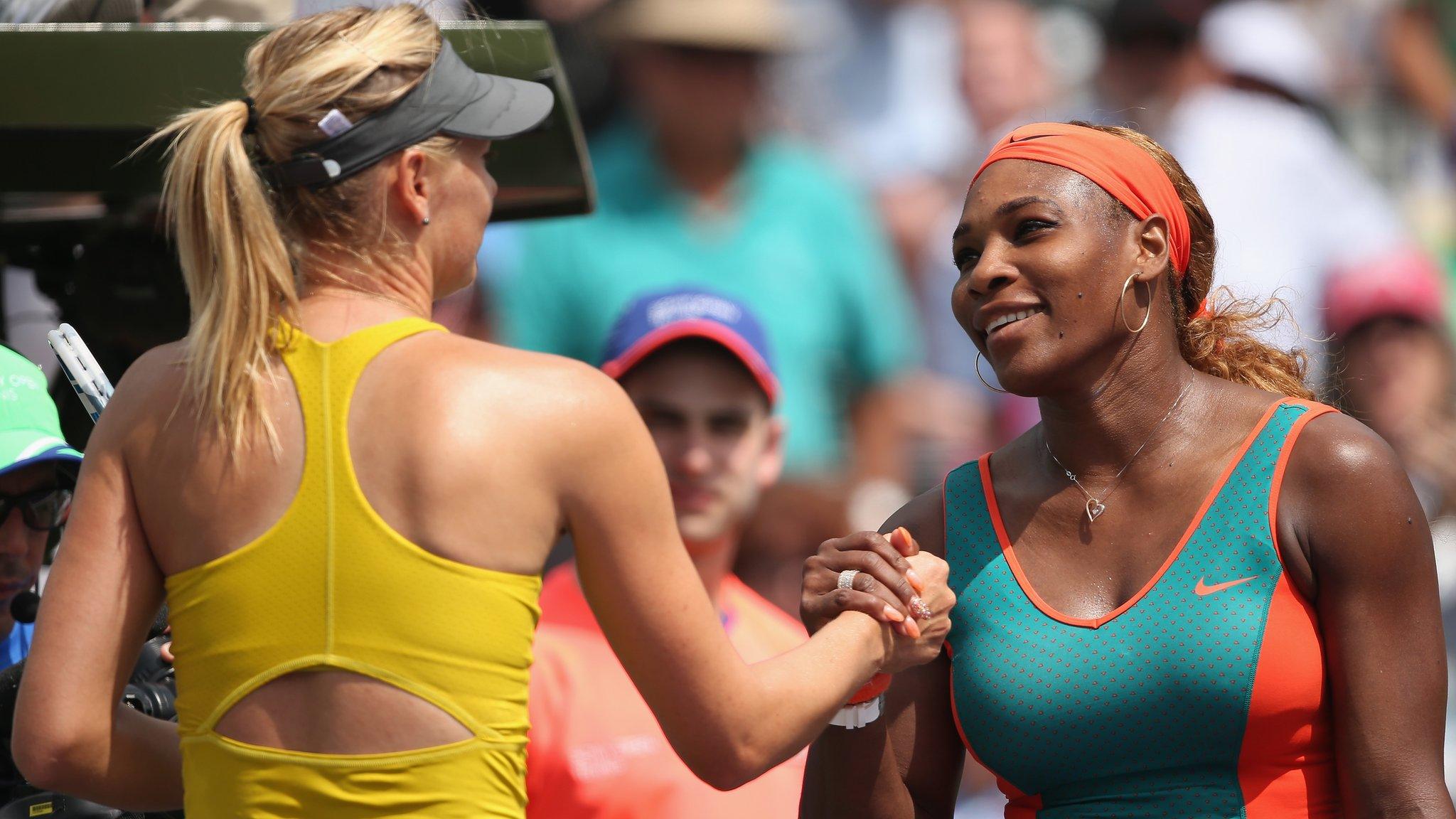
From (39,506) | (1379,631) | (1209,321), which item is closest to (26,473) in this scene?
(39,506)

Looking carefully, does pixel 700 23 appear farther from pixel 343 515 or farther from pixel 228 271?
pixel 343 515

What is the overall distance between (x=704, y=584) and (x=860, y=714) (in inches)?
25.6

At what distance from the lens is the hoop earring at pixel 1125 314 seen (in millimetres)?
2469

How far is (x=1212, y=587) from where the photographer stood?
230 centimetres

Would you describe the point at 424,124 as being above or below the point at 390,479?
above

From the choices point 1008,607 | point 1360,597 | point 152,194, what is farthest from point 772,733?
point 152,194

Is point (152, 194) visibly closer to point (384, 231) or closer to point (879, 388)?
point (384, 231)

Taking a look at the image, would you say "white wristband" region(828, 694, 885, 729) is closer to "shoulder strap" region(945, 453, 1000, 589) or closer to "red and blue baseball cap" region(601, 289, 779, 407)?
"shoulder strap" region(945, 453, 1000, 589)

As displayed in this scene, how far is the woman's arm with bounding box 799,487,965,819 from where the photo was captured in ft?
8.12

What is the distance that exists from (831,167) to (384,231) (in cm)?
393

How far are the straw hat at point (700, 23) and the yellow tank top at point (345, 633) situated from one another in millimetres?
3621

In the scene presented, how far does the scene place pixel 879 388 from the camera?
5.28 meters

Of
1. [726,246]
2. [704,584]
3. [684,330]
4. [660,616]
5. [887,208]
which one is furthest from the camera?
[887,208]

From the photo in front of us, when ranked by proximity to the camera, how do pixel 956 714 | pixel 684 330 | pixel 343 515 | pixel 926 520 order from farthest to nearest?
pixel 684 330, pixel 926 520, pixel 956 714, pixel 343 515
